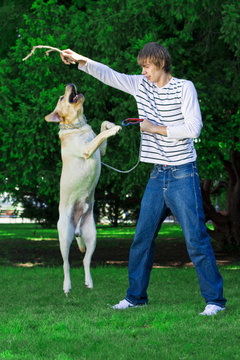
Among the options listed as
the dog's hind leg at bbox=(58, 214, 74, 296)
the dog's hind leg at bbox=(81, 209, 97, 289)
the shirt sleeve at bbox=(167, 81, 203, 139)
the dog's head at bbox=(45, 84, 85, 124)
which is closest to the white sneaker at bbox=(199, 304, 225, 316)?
the shirt sleeve at bbox=(167, 81, 203, 139)

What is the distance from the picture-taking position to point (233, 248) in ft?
50.5

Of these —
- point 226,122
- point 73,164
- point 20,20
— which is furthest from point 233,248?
point 73,164

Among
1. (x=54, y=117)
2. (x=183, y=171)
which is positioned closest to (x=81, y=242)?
(x=54, y=117)

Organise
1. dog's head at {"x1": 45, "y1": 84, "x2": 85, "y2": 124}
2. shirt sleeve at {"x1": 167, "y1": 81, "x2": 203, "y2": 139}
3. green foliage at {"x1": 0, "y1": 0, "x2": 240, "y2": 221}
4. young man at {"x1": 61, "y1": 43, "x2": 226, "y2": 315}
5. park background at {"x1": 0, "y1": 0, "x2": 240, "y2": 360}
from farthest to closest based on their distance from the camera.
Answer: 1. green foliage at {"x1": 0, "y1": 0, "x2": 240, "y2": 221}
2. park background at {"x1": 0, "y1": 0, "x2": 240, "y2": 360}
3. dog's head at {"x1": 45, "y1": 84, "x2": 85, "y2": 124}
4. young man at {"x1": 61, "y1": 43, "x2": 226, "y2": 315}
5. shirt sleeve at {"x1": 167, "y1": 81, "x2": 203, "y2": 139}

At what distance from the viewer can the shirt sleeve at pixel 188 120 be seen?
4602 mm

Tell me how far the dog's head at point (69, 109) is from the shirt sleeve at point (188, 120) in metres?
1.63

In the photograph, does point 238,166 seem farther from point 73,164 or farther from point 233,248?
point 73,164

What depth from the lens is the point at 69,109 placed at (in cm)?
602

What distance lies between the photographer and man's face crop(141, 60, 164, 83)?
4812 mm

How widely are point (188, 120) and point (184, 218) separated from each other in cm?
86

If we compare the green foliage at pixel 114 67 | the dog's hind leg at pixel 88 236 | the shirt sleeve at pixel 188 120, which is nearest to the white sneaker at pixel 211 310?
the shirt sleeve at pixel 188 120

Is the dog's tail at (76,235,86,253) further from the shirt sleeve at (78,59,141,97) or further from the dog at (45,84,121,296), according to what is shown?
the shirt sleeve at (78,59,141,97)

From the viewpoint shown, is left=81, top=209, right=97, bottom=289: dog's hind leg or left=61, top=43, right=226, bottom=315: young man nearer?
left=61, top=43, right=226, bottom=315: young man

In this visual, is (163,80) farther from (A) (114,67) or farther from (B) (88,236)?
(A) (114,67)
